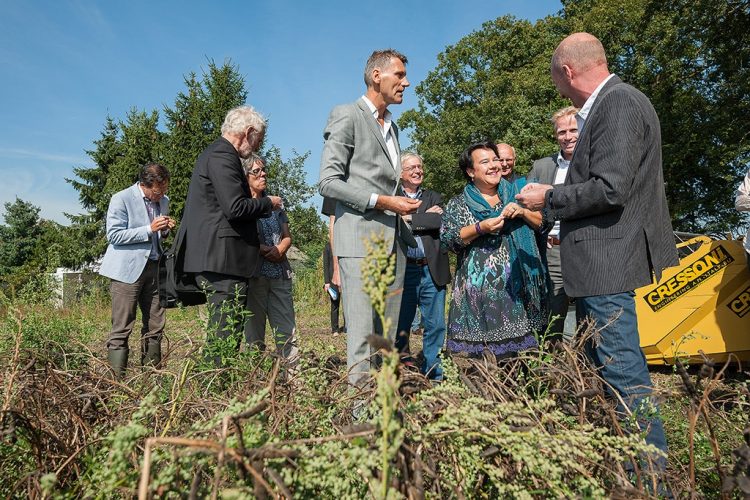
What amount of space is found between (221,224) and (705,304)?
486cm

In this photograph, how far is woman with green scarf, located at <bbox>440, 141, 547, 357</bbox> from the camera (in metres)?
3.86

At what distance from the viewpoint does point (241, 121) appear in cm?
433

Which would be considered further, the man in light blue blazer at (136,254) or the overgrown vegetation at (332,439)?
the man in light blue blazer at (136,254)

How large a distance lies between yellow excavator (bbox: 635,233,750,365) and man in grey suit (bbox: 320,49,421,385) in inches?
143

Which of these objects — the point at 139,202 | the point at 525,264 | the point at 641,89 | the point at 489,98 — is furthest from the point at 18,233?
the point at 525,264

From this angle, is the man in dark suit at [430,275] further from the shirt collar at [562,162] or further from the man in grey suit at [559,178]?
the shirt collar at [562,162]

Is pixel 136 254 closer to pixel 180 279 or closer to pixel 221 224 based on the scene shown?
pixel 180 279

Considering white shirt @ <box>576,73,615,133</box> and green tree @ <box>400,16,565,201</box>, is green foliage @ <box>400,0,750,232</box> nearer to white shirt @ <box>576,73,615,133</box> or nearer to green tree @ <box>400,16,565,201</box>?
green tree @ <box>400,16,565,201</box>

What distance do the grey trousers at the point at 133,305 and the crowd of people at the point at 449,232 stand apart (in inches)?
0.6

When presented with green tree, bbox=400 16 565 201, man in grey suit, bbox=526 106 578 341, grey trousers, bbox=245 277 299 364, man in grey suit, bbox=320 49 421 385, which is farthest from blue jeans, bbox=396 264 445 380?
green tree, bbox=400 16 565 201

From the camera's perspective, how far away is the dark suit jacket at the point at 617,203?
8.71ft

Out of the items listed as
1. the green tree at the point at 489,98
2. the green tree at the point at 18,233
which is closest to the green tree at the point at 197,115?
the green tree at the point at 489,98

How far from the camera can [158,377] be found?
2.02 metres

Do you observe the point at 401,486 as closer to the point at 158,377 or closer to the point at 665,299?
the point at 158,377
